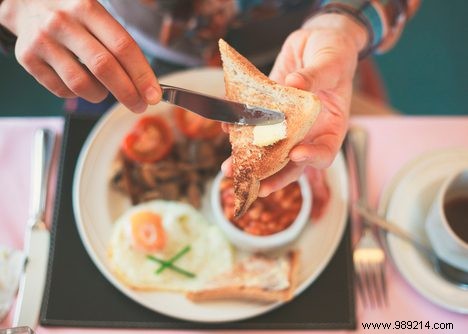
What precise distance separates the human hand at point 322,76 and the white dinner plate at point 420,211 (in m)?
0.26

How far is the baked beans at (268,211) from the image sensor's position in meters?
1.08

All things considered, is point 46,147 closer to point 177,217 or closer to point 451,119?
point 177,217

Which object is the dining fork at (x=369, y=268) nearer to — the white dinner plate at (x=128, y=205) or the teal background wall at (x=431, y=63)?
the white dinner plate at (x=128, y=205)

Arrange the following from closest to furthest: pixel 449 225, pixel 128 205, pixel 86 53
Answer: pixel 86 53
pixel 449 225
pixel 128 205

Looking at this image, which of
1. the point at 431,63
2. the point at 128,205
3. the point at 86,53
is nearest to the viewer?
the point at 86,53

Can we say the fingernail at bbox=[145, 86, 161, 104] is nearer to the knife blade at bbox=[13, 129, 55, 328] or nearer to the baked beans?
the baked beans

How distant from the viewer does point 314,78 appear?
836 mm

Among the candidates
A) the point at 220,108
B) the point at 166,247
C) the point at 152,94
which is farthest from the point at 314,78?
the point at 166,247

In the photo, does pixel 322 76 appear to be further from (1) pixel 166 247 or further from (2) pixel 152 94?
(1) pixel 166 247

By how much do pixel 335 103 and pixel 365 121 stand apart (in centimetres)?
29

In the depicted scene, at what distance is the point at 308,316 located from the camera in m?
1.05

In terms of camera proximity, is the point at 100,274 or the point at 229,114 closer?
the point at 229,114

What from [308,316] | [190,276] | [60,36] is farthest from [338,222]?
[60,36]

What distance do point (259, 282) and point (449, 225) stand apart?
0.41m
